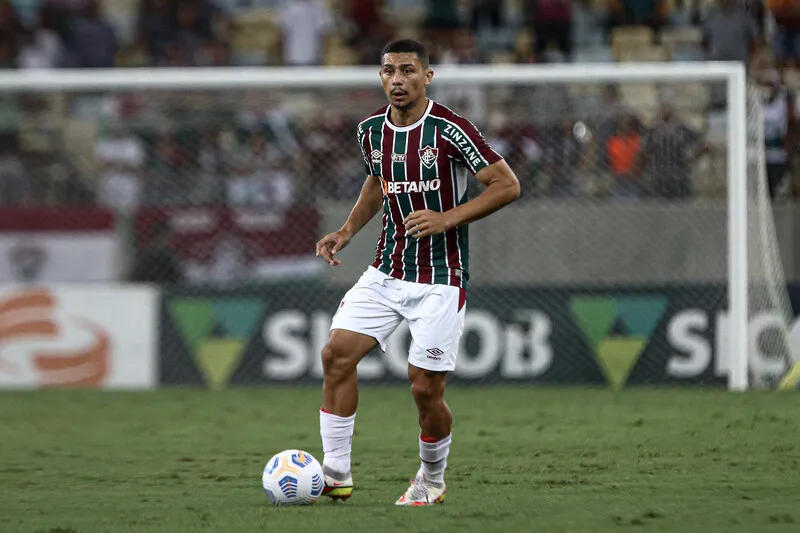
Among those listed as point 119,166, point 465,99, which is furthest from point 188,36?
point 465,99

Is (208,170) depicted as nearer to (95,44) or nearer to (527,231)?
(527,231)

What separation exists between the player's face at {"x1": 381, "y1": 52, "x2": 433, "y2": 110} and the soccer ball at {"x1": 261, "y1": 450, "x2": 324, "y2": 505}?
158 cm

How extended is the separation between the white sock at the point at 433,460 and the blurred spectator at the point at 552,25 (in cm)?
1002

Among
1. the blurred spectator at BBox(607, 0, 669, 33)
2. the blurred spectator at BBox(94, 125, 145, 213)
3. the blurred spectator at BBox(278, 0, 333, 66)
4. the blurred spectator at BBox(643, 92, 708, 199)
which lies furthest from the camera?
the blurred spectator at BBox(278, 0, 333, 66)

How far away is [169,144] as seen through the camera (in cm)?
1299

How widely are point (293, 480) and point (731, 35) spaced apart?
9469mm

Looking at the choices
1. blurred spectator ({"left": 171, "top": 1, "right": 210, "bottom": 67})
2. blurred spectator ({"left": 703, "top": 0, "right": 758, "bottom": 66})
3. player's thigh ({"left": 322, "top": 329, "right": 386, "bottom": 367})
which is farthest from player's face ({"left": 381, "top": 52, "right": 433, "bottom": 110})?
blurred spectator ({"left": 171, "top": 1, "right": 210, "bottom": 67})

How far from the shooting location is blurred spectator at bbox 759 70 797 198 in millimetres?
12141

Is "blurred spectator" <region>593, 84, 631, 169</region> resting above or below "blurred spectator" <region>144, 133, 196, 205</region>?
above

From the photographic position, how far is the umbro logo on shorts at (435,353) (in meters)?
5.83

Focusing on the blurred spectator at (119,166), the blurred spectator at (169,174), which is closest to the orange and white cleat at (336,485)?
the blurred spectator at (169,174)

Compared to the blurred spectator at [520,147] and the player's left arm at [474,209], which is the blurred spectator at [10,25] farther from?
the player's left arm at [474,209]

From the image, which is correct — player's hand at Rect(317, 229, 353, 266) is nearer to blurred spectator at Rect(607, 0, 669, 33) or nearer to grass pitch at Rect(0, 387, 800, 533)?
grass pitch at Rect(0, 387, 800, 533)

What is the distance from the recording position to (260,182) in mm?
12609
